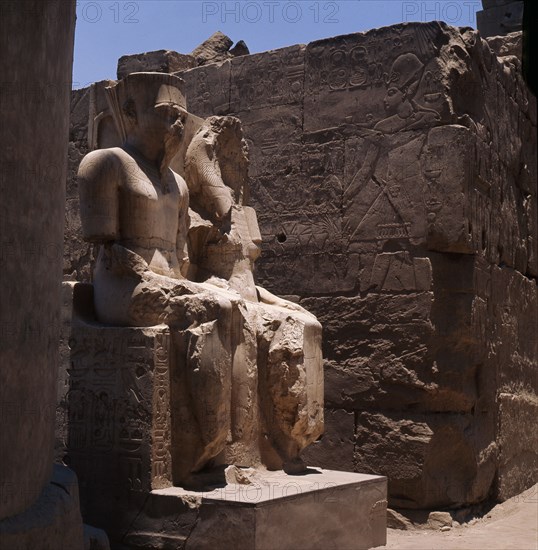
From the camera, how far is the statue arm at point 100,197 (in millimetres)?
4359

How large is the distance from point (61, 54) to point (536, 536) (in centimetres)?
452

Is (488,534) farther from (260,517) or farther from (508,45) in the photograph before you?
(508,45)

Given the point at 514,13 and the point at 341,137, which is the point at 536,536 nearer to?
the point at 341,137

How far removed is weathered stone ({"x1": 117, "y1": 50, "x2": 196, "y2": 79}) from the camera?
25.7ft

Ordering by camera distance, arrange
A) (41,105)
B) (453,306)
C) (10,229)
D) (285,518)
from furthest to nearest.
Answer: (453,306), (285,518), (41,105), (10,229)

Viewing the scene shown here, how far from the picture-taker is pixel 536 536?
5.77 metres

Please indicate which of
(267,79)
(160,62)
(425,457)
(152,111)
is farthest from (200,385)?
(160,62)

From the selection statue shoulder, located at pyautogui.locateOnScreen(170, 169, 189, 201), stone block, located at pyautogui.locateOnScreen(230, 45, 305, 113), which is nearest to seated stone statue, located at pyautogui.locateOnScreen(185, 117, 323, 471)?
statue shoulder, located at pyautogui.locateOnScreen(170, 169, 189, 201)

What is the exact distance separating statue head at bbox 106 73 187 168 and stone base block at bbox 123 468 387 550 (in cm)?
178

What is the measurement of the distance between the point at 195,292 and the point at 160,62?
4.09 meters

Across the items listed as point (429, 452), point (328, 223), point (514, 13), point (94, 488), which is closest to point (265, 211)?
point (328, 223)

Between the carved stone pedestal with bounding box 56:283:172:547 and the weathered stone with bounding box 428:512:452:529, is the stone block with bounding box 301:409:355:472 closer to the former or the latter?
the weathered stone with bounding box 428:512:452:529

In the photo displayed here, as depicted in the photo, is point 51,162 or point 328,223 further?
point 328,223

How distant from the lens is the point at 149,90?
15.1ft
